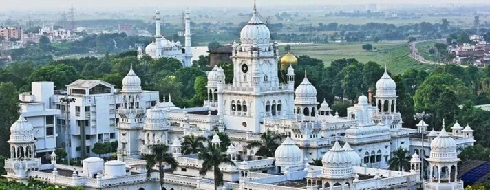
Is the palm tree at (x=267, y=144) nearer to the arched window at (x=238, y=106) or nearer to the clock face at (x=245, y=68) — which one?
the arched window at (x=238, y=106)

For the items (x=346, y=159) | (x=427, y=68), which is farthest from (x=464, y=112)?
(x=427, y=68)

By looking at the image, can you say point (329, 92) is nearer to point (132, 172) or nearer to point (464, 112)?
point (464, 112)

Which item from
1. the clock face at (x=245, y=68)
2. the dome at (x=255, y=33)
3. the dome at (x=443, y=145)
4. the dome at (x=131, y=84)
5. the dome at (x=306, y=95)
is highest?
the dome at (x=255, y=33)

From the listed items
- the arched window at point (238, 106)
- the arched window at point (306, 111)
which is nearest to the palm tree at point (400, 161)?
the arched window at point (306, 111)

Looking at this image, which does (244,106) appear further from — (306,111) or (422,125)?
(422,125)

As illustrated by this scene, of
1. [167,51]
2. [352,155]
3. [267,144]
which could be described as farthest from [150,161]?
[167,51]

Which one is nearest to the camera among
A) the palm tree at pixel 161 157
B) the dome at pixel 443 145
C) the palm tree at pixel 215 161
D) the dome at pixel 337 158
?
the dome at pixel 337 158

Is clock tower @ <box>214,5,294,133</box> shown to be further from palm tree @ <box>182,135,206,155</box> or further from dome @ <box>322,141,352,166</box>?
dome @ <box>322,141,352,166</box>
